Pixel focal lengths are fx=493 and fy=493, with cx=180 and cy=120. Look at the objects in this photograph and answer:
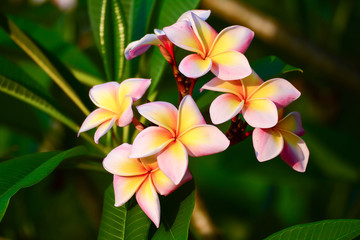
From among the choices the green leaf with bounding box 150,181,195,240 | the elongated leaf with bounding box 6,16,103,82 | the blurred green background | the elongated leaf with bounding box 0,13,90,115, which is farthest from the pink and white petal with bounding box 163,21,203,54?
the elongated leaf with bounding box 6,16,103,82

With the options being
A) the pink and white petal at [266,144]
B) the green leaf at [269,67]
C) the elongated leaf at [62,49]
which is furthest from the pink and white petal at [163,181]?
the elongated leaf at [62,49]


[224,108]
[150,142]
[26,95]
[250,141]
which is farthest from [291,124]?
[250,141]

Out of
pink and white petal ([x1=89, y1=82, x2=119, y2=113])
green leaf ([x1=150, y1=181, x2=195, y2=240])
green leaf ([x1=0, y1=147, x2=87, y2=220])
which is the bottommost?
green leaf ([x1=150, y1=181, x2=195, y2=240])

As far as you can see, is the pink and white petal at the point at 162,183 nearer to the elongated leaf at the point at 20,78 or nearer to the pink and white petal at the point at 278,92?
the pink and white petal at the point at 278,92

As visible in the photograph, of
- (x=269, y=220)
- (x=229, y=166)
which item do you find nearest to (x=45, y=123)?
(x=229, y=166)

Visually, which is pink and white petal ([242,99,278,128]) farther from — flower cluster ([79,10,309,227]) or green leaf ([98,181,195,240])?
green leaf ([98,181,195,240])
